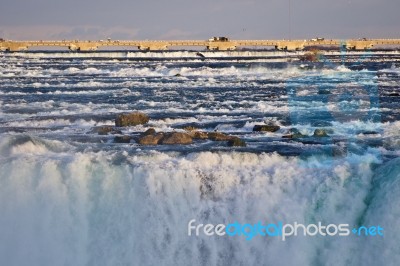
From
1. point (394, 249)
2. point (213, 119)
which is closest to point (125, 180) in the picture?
point (394, 249)

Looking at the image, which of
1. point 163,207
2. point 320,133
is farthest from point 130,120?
point 163,207

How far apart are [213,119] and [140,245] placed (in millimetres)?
15601

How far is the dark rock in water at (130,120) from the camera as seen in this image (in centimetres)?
2617

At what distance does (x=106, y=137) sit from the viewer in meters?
22.8

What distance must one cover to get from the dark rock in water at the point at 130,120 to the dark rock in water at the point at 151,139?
5.02 m

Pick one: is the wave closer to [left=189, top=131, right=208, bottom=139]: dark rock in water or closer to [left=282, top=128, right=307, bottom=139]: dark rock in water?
[left=189, top=131, right=208, bottom=139]: dark rock in water

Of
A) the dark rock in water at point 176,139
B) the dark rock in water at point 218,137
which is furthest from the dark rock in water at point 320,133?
the dark rock in water at point 176,139

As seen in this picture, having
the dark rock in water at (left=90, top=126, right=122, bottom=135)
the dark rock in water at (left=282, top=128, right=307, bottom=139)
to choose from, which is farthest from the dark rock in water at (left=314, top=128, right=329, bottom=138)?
the dark rock in water at (left=90, top=126, right=122, bottom=135)

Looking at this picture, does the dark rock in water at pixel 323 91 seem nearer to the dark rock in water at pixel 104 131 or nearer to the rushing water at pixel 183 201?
the dark rock in water at pixel 104 131

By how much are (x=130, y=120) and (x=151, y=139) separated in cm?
566

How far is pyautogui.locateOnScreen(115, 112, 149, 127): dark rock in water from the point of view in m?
26.2

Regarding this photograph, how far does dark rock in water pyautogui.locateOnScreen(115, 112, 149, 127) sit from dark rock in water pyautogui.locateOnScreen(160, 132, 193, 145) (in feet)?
17.5

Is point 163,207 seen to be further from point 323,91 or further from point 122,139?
point 323,91

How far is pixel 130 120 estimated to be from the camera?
26453mm
